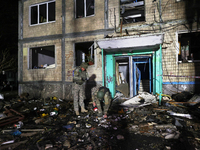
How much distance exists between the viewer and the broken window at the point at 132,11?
6473 millimetres

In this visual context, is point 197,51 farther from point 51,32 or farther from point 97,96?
point 51,32

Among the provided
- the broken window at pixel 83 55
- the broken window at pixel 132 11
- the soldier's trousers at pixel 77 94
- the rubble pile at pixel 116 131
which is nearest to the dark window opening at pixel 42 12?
the broken window at pixel 83 55

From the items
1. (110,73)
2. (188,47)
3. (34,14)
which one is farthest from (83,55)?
(188,47)

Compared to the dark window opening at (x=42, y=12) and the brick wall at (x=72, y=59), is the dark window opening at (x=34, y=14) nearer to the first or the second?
the dark window opening at (x=42, y=12)

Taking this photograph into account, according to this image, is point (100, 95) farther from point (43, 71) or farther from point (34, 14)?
point (34, 14)

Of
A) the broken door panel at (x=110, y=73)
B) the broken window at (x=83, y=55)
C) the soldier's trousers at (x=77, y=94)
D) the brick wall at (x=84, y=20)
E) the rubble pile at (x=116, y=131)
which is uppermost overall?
the brick wall at (x=84, y=20)

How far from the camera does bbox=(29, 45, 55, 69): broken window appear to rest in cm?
866

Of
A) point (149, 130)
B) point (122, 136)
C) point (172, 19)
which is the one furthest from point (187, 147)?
point (172, 19)

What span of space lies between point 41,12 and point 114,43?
6.43 m

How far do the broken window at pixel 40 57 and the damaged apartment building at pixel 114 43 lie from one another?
7 cm

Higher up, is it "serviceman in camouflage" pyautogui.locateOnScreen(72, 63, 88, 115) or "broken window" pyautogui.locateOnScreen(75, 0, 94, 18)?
"broken window" pyautogui.locateOnScreen(75, 0, 94, 18)

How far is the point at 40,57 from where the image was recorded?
9641 millimetres

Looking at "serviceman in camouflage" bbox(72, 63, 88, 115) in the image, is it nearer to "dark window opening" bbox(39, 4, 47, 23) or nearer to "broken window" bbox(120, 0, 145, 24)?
"broken window" bbox(120, 0, 145, 24)

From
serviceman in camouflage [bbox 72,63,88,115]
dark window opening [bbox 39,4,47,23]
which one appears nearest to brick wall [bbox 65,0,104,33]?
dark window opening [bbox 39,4,47,23]
